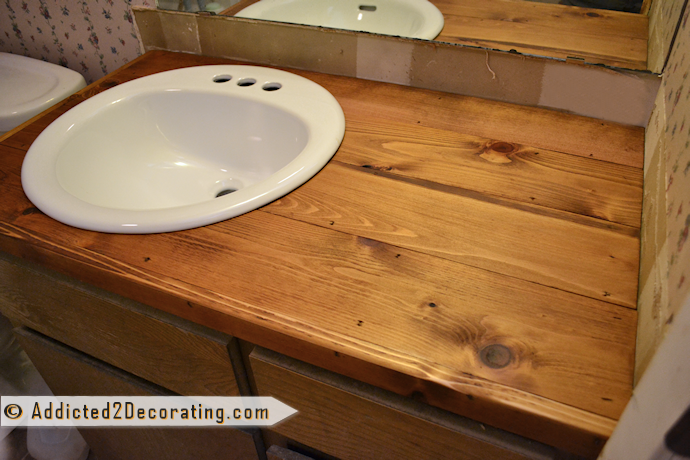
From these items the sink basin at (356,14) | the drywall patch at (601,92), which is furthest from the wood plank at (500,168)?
the sink basin at (356,14)

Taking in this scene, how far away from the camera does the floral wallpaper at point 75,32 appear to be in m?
1.07

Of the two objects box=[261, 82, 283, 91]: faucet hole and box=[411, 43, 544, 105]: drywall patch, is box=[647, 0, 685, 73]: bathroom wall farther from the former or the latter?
box=[261, 82, 283, 91]: faucet hole

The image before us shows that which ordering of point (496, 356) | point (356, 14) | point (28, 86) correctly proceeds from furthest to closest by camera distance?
point (28, 86), point (356, 14), point (496, 356)

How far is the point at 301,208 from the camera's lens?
1.89ft

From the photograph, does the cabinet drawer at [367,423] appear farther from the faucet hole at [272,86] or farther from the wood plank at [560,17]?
the wood plank at [560,17]

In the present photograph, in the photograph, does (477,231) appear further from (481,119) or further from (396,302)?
(481,119)

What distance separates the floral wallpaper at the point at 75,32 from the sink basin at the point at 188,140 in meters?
0.30

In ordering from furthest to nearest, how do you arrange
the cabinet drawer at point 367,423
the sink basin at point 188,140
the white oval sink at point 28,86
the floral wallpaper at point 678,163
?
1. the white oval sink at point 28,86
2. the sink basin at point 188,140
3. the cabinet drawer at point 367,423
4. the floral wallpaper at point 678,163

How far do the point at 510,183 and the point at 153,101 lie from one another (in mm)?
621

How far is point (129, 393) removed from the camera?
0.71 meters

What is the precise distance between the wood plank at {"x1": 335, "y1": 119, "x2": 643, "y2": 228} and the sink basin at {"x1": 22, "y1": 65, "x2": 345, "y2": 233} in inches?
2.6

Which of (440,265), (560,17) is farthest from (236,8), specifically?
(440,265)

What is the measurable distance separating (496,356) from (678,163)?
25 centimetres

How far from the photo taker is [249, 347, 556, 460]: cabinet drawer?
437mm
